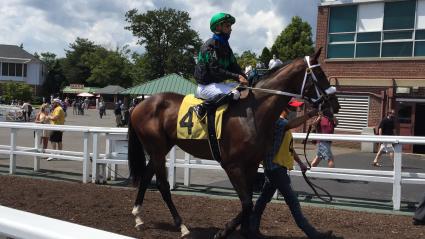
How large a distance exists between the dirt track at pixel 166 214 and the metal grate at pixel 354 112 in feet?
56.0

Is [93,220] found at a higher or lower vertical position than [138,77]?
lower

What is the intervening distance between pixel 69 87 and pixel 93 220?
10086 cm

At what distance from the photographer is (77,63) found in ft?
372

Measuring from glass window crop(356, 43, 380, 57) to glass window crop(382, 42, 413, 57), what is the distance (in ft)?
1.10

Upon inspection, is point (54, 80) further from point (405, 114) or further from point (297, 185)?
point (297, 185)

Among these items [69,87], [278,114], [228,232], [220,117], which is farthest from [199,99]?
[69,87]

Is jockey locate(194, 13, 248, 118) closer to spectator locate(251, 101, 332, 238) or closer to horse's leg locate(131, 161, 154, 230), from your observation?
spectator locate(251, 101, 332, 238)

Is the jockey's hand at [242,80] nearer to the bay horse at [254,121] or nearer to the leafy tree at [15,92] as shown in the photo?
the bay horse at [254,121]

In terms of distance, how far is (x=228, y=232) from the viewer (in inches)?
207

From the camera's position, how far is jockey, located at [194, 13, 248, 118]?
5.44 metres

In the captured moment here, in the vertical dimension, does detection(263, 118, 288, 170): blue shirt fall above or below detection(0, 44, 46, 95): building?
below

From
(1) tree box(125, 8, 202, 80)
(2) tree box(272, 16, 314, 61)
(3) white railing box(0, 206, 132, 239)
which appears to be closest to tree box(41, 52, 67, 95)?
(1) tree box(125, 8, 202, 80)

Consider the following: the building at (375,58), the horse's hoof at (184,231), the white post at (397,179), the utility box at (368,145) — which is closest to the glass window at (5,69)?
the building at (375,58)

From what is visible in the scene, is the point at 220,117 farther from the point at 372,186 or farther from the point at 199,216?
the point at 372,186
